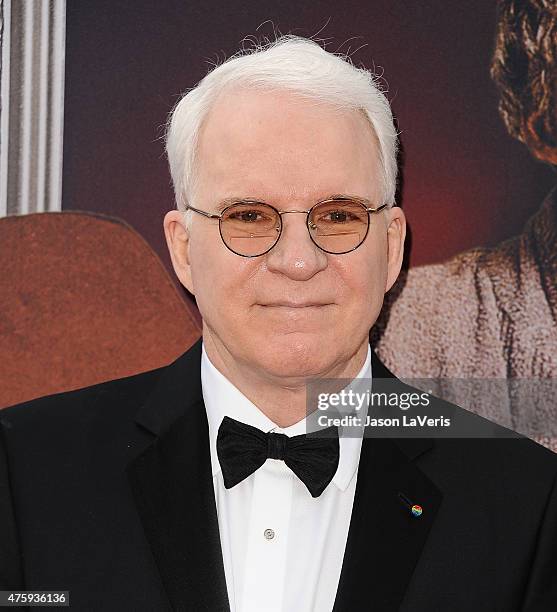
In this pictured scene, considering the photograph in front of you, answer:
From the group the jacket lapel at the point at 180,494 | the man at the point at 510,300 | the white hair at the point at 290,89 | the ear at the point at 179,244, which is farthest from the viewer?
the man at the point at 510,300

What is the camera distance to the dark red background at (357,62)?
2.36 meters

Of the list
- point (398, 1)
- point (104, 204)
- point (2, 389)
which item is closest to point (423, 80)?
point (398, 1)

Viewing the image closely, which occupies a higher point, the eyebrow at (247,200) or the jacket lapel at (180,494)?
the eyebrow at (247,200)

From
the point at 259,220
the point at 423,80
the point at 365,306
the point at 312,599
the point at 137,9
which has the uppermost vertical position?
the point at 137,9

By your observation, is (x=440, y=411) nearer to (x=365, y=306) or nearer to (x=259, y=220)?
(x=365, y=306)

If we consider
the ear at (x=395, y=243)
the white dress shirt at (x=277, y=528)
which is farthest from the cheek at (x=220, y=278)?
the ear at (x=395, y=243)

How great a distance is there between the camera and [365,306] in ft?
6.16

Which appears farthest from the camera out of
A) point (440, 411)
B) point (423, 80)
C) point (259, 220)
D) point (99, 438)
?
point (423, 80)

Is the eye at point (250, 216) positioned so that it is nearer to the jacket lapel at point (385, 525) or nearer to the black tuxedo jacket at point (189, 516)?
the black tuxedo jacket at point (189, 516)

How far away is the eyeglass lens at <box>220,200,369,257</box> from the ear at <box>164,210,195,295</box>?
0.20 metres

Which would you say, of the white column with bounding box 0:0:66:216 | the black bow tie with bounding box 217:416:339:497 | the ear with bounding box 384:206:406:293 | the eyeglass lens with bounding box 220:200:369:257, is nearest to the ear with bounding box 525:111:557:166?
the ear with bounding box 384:206:406:293

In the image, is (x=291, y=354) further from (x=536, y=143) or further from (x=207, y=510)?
(x=536, y=143)

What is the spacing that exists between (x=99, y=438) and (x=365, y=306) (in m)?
0.65

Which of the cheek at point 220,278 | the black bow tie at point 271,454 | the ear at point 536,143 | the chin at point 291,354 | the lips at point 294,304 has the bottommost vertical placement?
the black bow tie at point 271,454
